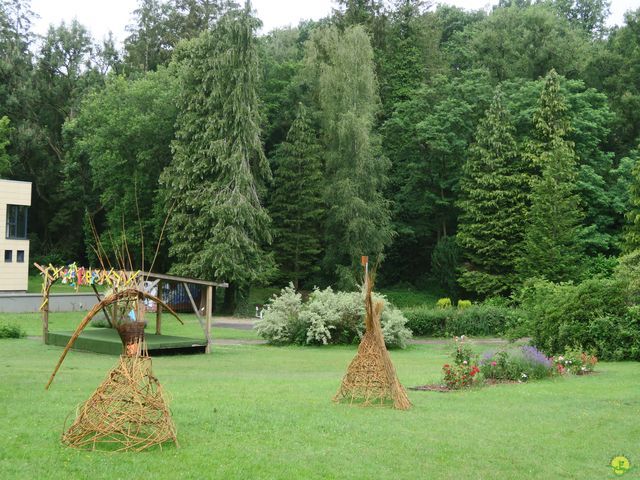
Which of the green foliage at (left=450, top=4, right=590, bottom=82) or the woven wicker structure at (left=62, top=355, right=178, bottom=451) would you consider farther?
the green foliage at (left=450, top=4, right=590, bottom=82)

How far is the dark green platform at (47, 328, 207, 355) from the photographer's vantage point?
2612 cm

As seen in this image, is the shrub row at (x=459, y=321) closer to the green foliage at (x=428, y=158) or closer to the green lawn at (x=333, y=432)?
the green foliage at (x=428, y=158)

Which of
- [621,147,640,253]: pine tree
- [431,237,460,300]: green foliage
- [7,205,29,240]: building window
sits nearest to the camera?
[621,147,640,253]: pine tree

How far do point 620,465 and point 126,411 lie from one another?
6.63m

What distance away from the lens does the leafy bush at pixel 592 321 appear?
2623cm

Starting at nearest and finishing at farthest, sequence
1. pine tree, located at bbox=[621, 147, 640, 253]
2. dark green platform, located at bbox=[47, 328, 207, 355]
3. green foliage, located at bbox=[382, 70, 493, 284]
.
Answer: dark green platform, located at bbox=[47, 328, 207, 355] → pine tree, located at bbox=[621, 147, 640, 253] → green foliage, located at bbox=[382, 70, 493, 284]

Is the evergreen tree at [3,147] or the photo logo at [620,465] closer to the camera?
the photo logo at [620,465]

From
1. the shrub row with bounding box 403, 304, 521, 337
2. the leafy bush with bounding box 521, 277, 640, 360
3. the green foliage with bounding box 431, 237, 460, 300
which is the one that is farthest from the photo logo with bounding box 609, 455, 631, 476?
the green foliage with bounding box 431, 237, 460, 300

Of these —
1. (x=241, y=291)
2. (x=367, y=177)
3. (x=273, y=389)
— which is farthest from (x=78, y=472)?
(x=367, y=177)

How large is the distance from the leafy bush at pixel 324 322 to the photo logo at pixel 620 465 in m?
21.4

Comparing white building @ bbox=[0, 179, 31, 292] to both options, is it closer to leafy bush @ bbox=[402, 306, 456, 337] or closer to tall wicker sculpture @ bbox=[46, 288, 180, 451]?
leafy bush @ bbox=[402, 306, 456, 337]

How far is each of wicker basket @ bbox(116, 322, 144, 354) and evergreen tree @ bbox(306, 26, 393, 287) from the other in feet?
139

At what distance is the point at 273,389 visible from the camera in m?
16.8

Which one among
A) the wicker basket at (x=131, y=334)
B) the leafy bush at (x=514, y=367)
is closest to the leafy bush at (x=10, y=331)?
the leafy bush at (x=514, y=367)
